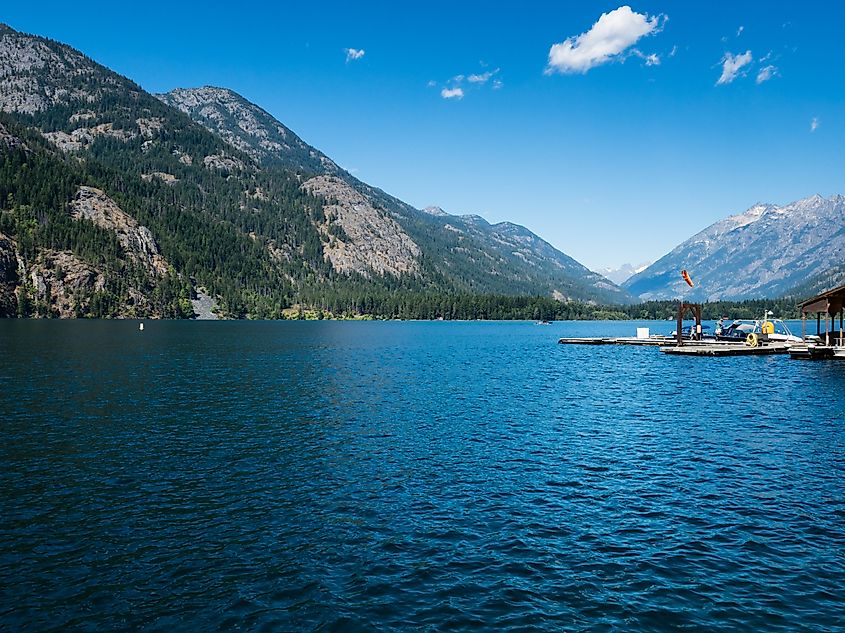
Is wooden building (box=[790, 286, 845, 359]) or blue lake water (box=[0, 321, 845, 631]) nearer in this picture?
blue lake water (box=[0, 321, 845, 631])

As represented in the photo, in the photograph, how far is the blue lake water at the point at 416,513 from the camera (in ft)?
58.7

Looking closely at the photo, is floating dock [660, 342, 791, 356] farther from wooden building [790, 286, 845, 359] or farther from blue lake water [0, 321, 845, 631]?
blue lake water [0, 321, 845, 631]

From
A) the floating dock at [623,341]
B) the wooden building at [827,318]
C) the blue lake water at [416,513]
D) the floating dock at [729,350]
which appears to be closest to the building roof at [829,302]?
the wooden building at [827,318]

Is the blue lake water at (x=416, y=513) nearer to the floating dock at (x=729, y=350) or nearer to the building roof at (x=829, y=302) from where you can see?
the building roof at (x=829, y=302)

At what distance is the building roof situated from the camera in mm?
94062

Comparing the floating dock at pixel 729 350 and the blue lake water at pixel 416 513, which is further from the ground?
the floating dock at pixel 729 350

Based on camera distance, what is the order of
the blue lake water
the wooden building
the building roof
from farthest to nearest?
the wooden building → the building roof → the blue lake water

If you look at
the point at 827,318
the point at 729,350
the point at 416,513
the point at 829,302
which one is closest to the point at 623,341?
the point at 729,350

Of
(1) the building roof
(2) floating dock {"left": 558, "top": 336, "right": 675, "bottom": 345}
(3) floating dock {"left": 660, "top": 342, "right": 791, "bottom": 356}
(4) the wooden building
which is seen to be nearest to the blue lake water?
(1) the building roof

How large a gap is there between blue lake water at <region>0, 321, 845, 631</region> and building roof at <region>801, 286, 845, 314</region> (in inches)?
1770

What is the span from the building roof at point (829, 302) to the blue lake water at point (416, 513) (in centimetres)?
4495

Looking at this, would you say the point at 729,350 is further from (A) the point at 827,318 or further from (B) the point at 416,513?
(B) the point at 416,513

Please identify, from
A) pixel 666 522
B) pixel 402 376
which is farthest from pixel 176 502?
pixel 402 376

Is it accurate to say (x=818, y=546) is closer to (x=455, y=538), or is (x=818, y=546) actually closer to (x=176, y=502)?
(x=455, y=538)
